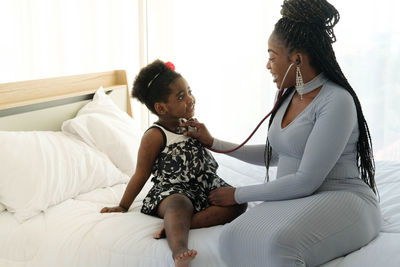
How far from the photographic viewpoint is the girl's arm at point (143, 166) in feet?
5.85

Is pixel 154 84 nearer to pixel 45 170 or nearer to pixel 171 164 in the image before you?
pixel 171 164

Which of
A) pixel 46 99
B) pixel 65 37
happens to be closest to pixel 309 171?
pixel 46 99

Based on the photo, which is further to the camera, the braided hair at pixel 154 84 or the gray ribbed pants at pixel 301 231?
the braided hair at pixel 154 84

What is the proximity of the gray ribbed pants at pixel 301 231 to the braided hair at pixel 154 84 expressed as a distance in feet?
2.02

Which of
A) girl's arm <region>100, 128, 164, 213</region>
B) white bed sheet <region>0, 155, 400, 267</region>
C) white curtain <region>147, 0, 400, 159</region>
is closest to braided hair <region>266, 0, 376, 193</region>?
white bed sheet <region>0, 155, 400, 267</region>

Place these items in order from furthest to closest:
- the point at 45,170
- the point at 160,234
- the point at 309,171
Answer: the point at 45,170 → the point at 160,234 → the point at 309,171

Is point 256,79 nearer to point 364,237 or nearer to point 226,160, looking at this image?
point 226,160

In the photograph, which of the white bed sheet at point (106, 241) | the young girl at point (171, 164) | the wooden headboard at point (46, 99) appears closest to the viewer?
the white bed sheet at point (106, 241)

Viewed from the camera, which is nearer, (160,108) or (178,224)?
(178,224)

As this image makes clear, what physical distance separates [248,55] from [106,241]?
8.12ft

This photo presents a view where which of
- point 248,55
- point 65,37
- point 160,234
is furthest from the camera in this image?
point 248,55

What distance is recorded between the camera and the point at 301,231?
134cm

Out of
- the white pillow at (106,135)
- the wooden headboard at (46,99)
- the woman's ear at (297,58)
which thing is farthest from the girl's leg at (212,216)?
the wooden headboard at (46,99)

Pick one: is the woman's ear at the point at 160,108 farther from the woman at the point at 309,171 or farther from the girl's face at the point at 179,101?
the woman at the point at 309,171
